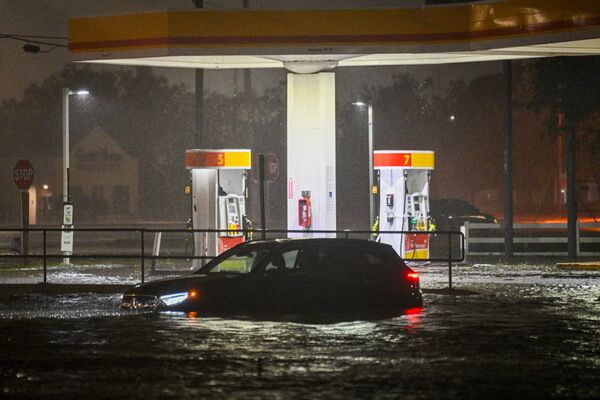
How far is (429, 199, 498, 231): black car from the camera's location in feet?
166

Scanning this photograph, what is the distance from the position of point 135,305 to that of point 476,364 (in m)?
6.32

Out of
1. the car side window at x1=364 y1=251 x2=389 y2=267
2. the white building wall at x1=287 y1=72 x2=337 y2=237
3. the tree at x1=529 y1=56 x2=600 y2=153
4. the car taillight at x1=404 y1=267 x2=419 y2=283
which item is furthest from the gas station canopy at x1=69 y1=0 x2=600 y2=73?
the car taillight at x1=404 y1=267 x2=419 y2=283

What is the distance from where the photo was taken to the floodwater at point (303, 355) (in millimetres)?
10367

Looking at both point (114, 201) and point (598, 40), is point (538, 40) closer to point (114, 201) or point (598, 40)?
point (598, 40)

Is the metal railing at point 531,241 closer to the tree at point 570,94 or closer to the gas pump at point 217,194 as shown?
the tree at point 570,94

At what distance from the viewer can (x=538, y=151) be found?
87062 mm

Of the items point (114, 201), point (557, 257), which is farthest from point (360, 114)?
point (557, 257)

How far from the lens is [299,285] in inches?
652

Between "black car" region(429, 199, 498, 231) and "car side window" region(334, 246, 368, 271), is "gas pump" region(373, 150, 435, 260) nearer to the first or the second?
"car side window" region(334, 246, 368, 271)

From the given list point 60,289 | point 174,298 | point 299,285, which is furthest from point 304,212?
point 174,298

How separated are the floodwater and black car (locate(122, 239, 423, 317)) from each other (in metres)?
0.26

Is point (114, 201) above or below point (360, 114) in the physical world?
below

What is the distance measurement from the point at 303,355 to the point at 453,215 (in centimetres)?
4117

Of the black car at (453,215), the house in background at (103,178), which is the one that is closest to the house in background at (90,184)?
the house in background at (103,178)
